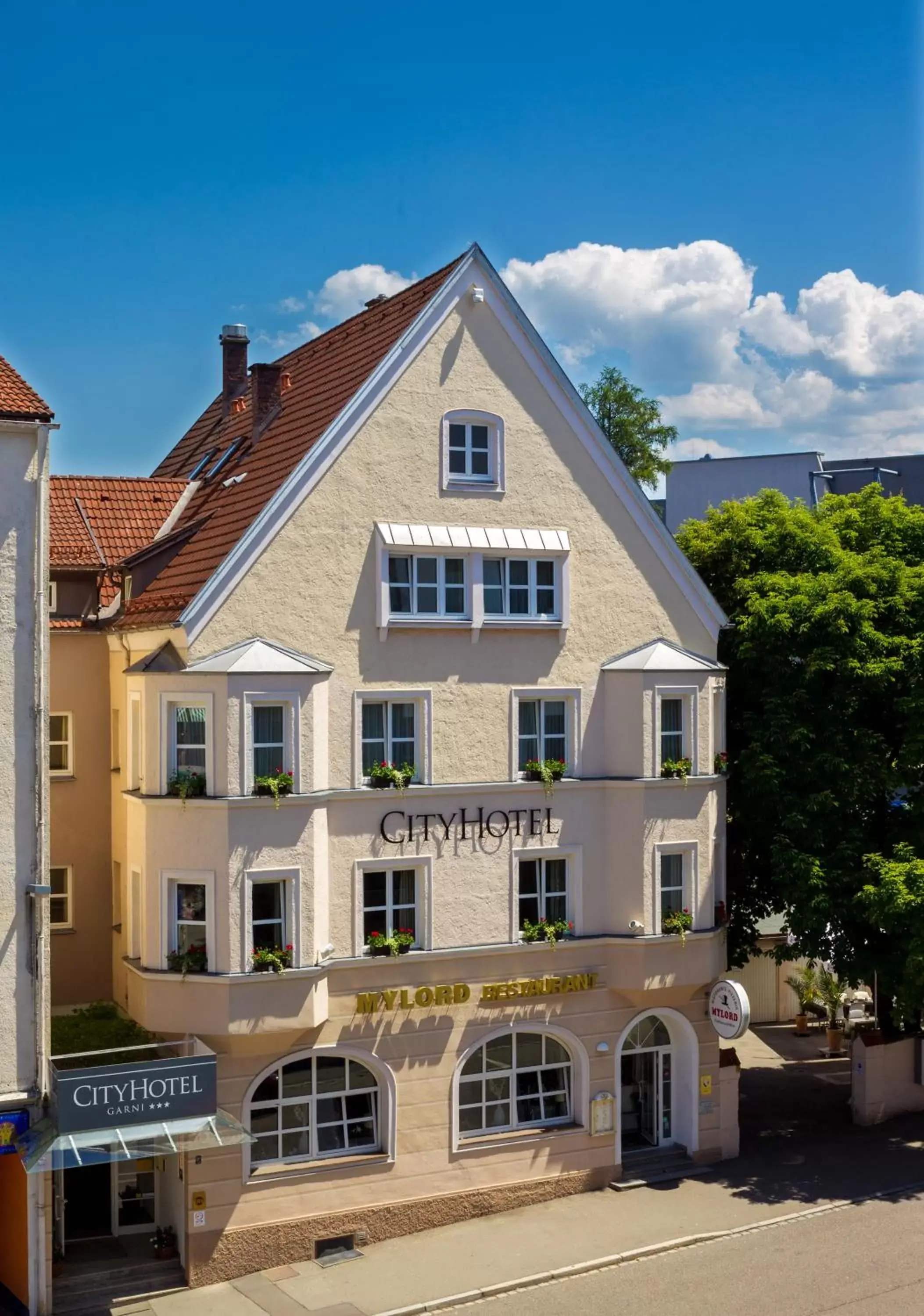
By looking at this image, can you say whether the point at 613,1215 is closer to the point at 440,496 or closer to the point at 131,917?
the point at 131,917

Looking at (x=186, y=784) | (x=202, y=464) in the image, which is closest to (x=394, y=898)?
(x=186, y=784)

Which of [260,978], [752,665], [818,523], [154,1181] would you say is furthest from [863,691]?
[154,1181]

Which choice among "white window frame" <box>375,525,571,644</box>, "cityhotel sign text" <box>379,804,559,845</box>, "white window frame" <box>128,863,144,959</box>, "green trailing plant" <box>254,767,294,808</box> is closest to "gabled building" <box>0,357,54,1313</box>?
"white window frame" <box>128,863,144,959</box>

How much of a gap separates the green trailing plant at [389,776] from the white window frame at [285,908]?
8.58 ft

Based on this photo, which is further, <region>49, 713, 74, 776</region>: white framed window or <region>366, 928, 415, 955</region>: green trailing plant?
<region>49, 713, 74, 776</region>: white framed window

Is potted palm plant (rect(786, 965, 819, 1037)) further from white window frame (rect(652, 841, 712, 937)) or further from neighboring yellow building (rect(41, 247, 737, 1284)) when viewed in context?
white window frame (rect(652, 841, 712, 937))

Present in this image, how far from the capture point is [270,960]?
87.8 feet

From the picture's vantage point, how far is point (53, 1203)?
26922mm

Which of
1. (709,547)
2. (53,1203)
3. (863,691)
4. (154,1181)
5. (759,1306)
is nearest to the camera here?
(759,1306)

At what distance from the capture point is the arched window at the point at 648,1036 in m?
32.3

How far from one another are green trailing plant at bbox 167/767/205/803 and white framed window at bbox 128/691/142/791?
1497mm

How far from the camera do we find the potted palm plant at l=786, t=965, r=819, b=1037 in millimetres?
43469

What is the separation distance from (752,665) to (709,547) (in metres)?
3.68

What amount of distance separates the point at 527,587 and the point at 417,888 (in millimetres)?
7092
